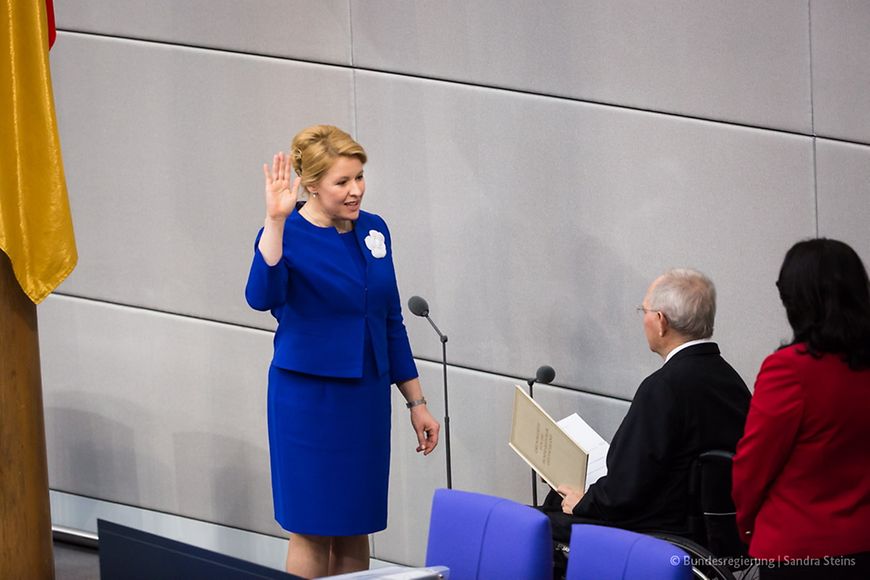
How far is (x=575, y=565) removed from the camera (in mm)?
3000

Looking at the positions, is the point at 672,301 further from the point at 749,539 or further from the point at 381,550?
the point at 381,550

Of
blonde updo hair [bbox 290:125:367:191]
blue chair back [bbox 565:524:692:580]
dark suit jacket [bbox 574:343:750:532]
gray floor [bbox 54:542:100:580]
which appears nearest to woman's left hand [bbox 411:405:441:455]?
dark suit jacket [bbox 574:343:750:532]

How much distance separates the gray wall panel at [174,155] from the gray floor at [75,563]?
45.3 inches

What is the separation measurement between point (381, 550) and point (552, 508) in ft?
5.35

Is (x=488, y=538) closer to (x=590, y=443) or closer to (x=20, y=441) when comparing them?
(x=590, y=443)

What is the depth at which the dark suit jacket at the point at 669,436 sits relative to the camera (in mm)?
3604

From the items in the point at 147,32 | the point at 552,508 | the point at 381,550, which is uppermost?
the point at 147,32

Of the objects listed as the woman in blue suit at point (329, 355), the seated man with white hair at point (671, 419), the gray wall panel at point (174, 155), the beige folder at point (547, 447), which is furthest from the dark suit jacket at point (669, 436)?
the gray wall panel at point (174, 155)

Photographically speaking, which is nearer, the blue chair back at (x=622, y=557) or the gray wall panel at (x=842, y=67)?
the blue chair back at (x=622, y=557)

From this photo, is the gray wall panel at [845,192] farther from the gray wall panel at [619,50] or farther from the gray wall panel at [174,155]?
the gray wall panel at [174,155]

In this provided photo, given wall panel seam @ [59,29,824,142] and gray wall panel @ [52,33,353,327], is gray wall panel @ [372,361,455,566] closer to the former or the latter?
gray wall panel @ [52,33,353,327]

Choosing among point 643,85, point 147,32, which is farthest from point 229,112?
point 643,85

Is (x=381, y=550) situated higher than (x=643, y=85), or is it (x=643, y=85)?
(x=643, y=85)

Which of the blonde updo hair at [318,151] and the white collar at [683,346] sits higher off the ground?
the blonde updo hair at [318,151]
